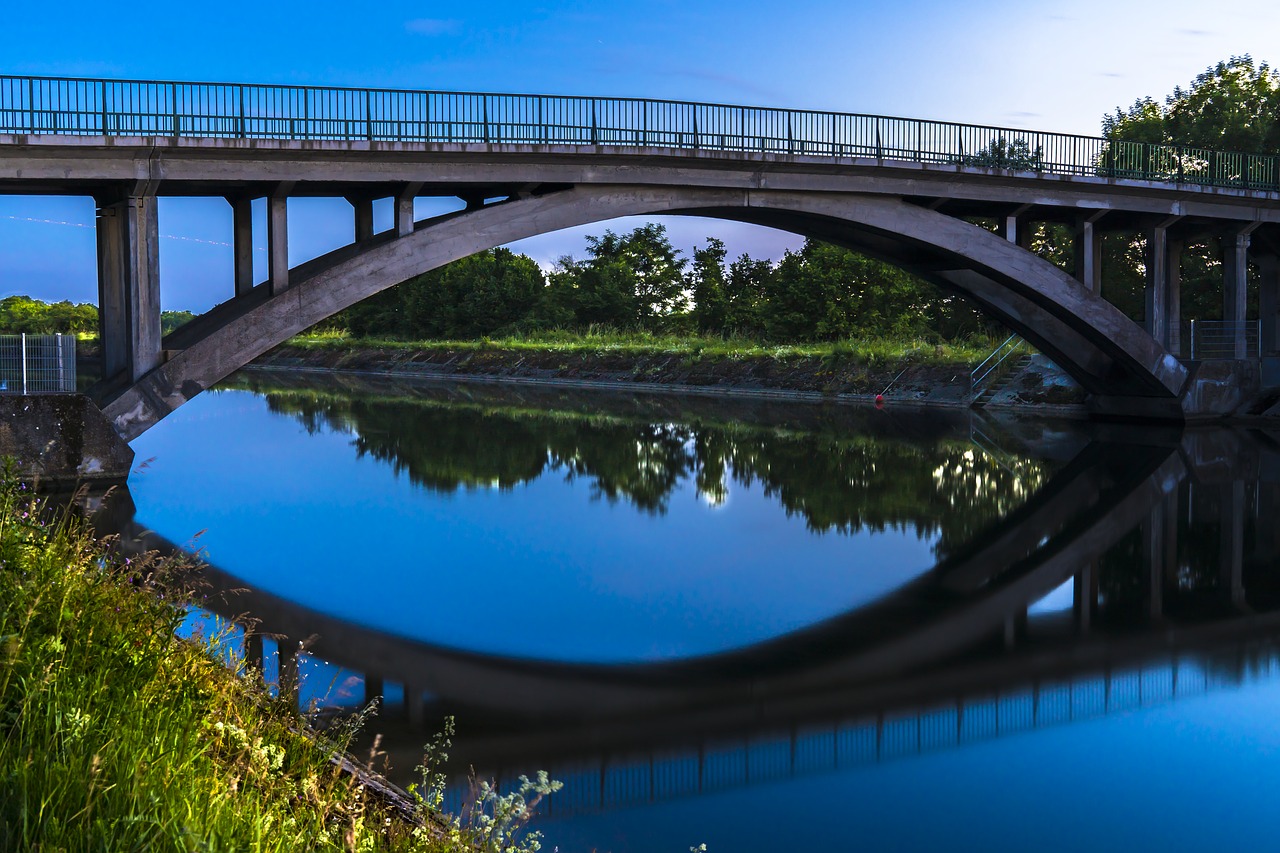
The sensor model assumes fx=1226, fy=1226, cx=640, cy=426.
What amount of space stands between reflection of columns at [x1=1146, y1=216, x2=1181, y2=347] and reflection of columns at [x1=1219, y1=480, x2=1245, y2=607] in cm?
1072

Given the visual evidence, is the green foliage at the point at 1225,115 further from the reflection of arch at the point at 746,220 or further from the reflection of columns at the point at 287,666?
the reflection of columns at the point at 287,666

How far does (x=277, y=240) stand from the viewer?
19.2 meters

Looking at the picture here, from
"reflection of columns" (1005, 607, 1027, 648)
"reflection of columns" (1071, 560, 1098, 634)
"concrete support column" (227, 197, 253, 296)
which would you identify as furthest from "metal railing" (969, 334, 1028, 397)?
"reflection of columns" (1005, 607, 1027, 648)

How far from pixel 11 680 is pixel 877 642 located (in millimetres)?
6660

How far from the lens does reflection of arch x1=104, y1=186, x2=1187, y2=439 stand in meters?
18.8

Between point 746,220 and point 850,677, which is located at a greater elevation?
point 746,220

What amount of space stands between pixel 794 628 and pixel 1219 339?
2454 cm

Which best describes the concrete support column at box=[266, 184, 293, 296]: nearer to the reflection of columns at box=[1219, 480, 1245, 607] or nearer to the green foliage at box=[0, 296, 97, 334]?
the reflection of columns at box=[1219, 480, 1245, 607]

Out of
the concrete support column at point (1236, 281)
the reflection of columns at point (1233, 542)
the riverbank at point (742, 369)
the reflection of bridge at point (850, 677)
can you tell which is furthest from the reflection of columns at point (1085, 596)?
the riverbank at point (742, 369)

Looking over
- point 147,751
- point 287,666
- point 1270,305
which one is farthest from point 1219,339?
point 147,751

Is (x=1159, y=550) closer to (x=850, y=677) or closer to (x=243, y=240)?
(x=850, y=677)

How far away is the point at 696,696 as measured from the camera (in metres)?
8.23

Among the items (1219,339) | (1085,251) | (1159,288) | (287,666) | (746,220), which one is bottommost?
(287,666)

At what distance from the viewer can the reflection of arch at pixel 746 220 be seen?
61.7ft
